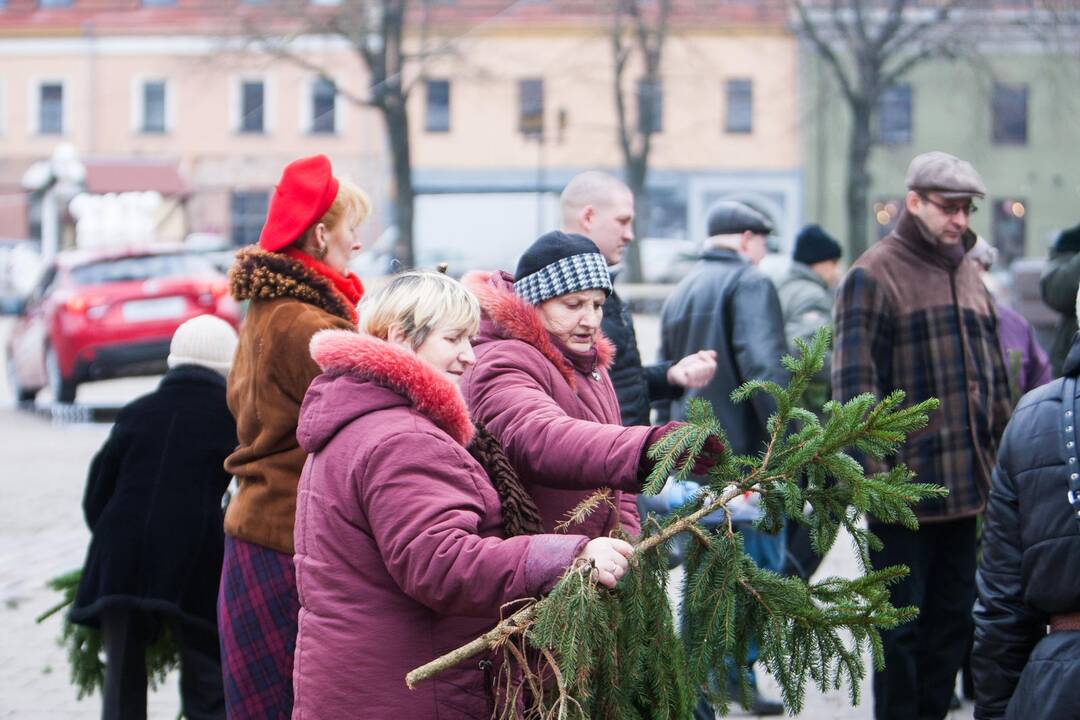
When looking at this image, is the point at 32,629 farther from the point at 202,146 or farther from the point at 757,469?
the point at 202,146

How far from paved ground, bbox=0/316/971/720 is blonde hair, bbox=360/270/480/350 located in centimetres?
345

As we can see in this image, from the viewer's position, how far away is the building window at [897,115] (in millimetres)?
50656

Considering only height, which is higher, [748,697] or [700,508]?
[700,508]

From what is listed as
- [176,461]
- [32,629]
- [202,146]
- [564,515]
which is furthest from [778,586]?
[202,146]

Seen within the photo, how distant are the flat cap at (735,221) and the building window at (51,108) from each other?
50.9 m

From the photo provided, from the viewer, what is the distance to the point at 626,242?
5.87 meters

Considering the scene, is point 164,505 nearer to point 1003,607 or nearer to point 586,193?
point 586,193

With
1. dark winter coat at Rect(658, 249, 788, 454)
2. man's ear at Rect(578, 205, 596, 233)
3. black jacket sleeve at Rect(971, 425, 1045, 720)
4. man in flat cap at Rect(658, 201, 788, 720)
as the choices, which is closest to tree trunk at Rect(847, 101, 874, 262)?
man in flat cap at Rect(658, 201, 788, 720)

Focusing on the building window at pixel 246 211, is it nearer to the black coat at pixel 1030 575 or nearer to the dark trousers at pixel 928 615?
the dark trousers at pixel 928 615

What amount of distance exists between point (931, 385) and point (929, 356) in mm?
102

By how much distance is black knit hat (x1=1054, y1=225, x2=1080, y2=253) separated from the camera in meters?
8.45

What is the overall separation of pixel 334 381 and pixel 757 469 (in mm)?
922

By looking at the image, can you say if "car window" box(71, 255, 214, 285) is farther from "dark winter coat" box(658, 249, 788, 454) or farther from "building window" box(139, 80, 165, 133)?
"building window" box(139, 80, 165, 133)

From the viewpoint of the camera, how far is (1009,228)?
5003cm
